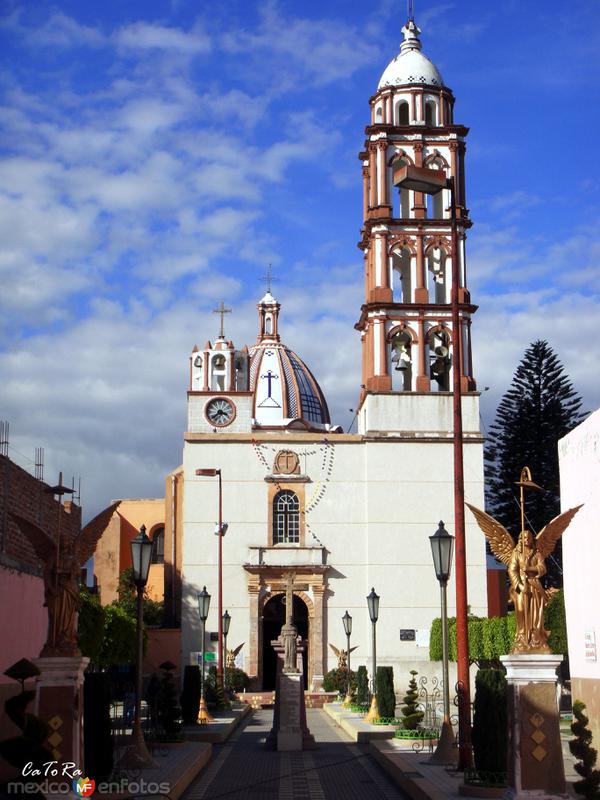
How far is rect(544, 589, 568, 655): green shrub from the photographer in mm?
33938

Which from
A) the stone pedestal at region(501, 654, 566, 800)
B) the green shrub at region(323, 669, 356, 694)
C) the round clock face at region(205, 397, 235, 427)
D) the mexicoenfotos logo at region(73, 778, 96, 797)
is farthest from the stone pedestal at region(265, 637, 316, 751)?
the round clock face at region(205, 397, 235, 427)

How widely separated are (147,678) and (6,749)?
114ft

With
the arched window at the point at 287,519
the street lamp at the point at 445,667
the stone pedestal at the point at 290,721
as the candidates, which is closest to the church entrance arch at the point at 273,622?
the arched window at the point at 287,519

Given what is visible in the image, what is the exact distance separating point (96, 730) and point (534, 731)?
5.35 meters

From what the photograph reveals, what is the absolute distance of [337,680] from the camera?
39.9m

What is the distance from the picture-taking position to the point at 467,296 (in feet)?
145

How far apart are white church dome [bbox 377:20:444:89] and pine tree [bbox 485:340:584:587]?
1243 centimetres

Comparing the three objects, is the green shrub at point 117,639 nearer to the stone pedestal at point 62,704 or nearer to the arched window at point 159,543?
the arched window at point 159,543

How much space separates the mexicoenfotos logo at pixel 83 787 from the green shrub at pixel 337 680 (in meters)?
27.5

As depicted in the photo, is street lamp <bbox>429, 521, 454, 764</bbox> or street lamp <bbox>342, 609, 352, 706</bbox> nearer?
street lamp <bbox>429, 521, 454, 764</bbox>

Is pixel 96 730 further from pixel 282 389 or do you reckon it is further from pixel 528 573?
pixel 282 389

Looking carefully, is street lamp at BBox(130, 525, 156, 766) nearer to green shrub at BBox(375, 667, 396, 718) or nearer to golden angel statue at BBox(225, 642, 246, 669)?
green shrub at BBox(375, 667, 396, 718)

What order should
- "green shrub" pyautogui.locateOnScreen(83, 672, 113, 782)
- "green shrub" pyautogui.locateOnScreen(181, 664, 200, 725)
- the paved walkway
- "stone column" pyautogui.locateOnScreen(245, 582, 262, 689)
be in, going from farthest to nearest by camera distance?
"stone column" pyautogui.locateOnScreen(245, 582, 262, 689)
"green shrub" pyautogui.locateOnScreen(181, 664, 200, 725)
the paved walkway
"green shrub" pyautogui.locateOnScreen(83, 672, 113, 782)

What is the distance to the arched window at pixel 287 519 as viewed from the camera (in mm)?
43875
